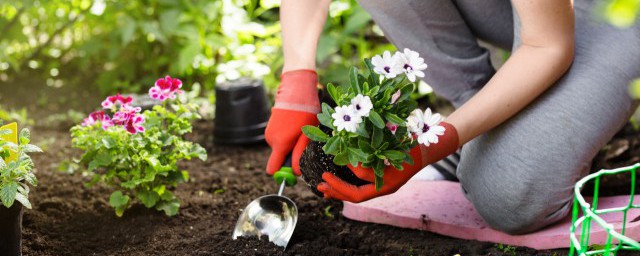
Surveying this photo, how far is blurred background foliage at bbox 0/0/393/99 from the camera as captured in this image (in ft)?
9.99

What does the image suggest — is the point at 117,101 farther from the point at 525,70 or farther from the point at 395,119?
the point at 525,70

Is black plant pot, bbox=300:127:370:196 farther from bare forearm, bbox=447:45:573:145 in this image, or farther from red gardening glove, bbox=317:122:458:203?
bare forearm, bbox=447:45:573:145

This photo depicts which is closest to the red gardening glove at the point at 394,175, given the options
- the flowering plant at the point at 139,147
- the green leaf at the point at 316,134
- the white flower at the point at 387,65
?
the green leaf at the point at 316,134

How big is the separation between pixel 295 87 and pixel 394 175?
372 millimetres

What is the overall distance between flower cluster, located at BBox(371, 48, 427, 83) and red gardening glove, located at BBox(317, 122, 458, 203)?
20cm

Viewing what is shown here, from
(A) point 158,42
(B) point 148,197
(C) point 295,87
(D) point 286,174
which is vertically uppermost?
(C) point 295,87

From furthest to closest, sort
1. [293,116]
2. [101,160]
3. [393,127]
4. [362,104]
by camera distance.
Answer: [101,160] < [293,116] < [393,127] < [362,104]

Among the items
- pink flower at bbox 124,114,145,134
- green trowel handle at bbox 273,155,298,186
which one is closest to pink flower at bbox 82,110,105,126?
pink flower at bbox 124,114,145,134

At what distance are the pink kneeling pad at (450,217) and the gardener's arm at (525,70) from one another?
0.34 meters

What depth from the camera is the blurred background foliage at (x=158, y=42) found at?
3045 millimetres

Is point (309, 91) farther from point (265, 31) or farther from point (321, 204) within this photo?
point (265, 31)

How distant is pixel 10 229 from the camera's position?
1.58 m

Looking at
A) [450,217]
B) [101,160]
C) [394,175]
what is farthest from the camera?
[450,217]

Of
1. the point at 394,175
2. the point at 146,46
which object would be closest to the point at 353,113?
the point at 394,175
